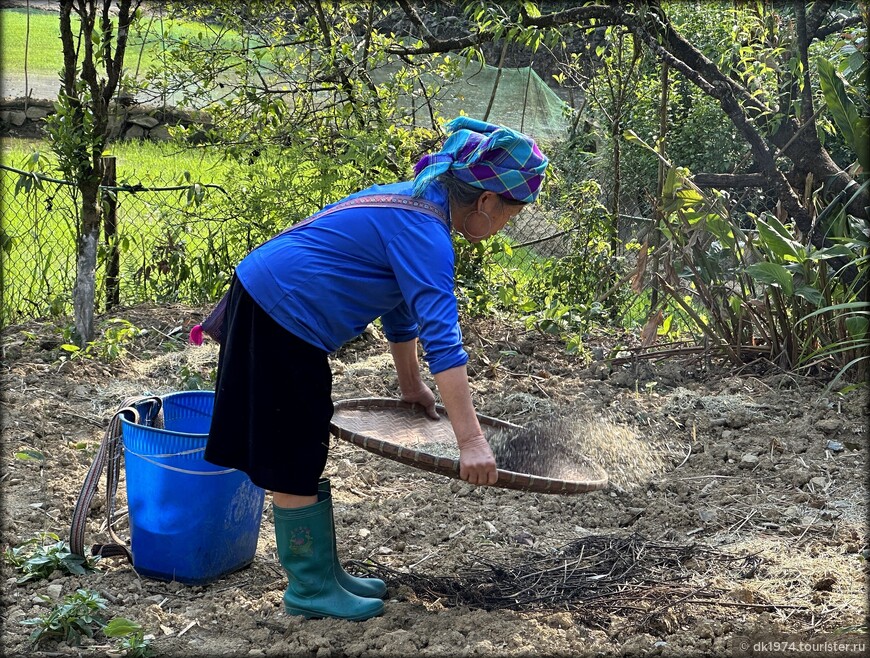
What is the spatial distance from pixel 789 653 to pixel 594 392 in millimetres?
2330

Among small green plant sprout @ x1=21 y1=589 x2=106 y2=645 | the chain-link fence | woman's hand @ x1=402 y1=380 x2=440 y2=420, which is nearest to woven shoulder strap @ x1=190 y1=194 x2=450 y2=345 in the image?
woman's hand @ x1=402 y1=380 x2=440 y2=420

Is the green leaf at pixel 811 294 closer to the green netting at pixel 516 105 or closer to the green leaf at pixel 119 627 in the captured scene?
the green leaf at pixel 119 627

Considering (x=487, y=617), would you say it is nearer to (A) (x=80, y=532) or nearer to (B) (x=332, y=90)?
(A) (x=80, y=532)

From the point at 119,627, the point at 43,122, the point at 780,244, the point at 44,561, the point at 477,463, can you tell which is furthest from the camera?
the point at 43,122

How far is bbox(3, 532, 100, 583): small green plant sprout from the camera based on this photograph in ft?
9.08

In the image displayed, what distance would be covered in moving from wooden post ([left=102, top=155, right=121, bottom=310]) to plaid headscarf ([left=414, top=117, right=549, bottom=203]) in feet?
9.14

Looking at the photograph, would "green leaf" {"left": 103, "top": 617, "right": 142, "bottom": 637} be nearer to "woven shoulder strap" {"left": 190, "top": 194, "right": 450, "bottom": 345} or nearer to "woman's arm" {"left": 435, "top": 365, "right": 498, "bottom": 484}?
"woven shoulder strap" {"left": 190, "top": 194, "right": 450, "bottom": 345}

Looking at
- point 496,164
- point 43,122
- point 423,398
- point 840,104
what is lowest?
point 423,398

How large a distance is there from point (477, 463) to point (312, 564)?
2.12 ft

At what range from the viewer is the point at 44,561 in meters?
2.77

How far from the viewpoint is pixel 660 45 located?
480 centimetres

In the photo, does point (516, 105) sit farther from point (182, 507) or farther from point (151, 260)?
point (182, 507)

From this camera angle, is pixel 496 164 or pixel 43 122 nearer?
pixel 496 164

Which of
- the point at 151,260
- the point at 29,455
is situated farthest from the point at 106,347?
the point at 29,455
